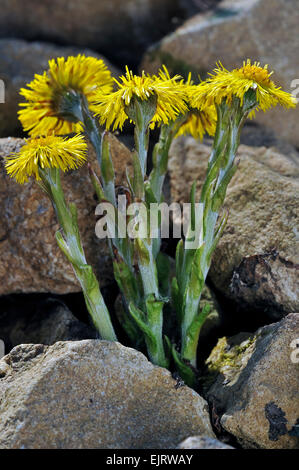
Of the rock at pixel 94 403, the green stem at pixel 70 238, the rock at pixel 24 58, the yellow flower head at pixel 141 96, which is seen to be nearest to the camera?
the rock at pixel 94 403

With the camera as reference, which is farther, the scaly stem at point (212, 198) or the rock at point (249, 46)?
the rock at point (249, 46)

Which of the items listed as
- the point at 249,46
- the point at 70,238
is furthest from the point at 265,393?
the point at 249,46

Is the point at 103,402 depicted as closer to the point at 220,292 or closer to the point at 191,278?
the point at 191,278

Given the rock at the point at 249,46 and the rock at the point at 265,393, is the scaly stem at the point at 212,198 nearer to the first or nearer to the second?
the rock at the point at 265,393

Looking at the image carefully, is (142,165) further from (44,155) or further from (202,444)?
(202,444)

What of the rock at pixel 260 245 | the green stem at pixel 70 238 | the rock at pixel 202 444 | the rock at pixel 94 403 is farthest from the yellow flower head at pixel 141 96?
the rock at pixel 202 444

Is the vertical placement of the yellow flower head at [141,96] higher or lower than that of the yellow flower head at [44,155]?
higher
